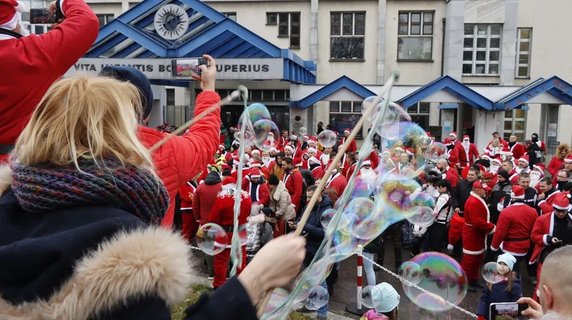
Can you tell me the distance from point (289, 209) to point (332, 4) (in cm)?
2118

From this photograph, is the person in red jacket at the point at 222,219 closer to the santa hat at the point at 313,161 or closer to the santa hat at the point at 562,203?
the santa hat at the point at 562,203

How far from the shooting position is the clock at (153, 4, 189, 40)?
1970 cm

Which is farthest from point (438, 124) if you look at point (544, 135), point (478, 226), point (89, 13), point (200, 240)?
point (89, 13)

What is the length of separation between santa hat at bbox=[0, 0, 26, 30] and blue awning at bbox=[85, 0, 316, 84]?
16.5 meters

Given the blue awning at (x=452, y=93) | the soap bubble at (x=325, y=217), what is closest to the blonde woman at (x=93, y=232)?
the soap bubble at (x=325, y=217)

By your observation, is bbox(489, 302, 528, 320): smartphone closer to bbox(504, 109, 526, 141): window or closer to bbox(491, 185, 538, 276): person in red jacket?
bbox(491, 185, 538, 276): person in red jacket

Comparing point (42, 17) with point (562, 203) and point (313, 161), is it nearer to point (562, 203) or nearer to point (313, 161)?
point (562, 203)

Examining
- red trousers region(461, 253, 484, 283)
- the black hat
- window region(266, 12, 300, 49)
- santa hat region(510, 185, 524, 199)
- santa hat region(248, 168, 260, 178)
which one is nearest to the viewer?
the black hat

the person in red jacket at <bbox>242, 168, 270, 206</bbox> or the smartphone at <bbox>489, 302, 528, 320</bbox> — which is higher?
the person in red jacket at <bbox>242, 168, 270, 206</bbox>

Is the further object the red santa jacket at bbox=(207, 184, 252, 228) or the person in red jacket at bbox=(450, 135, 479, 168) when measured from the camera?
the person in red jacket at bbox=(450, 135, 479, 168)

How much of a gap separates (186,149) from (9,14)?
3.11 feet

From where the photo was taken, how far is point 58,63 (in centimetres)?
223

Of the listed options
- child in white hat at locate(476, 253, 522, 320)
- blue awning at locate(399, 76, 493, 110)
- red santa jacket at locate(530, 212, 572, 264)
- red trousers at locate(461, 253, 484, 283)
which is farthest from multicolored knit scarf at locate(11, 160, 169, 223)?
blue awning at locate(399, 76, 493, 110)

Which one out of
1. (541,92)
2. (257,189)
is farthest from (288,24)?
(257,189)
